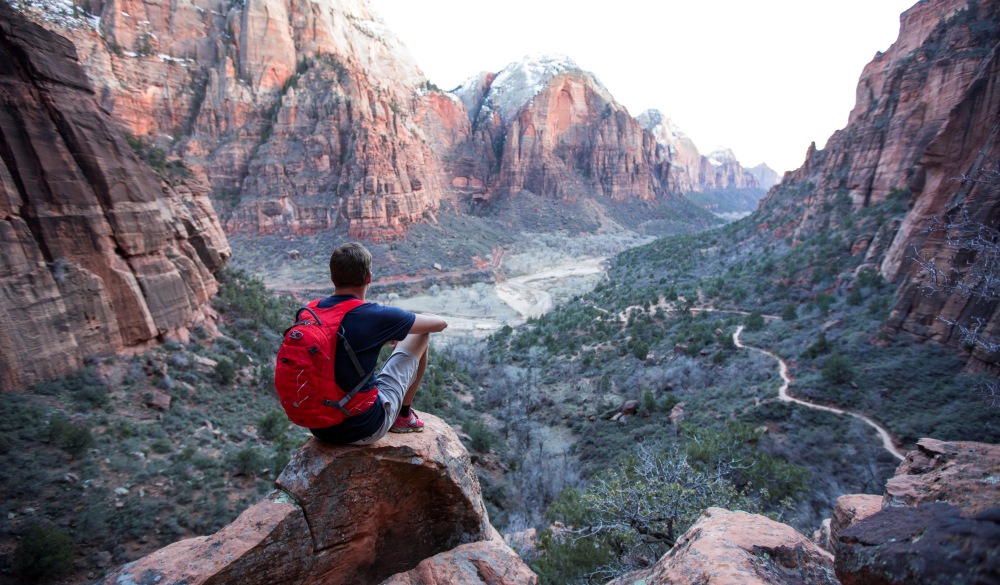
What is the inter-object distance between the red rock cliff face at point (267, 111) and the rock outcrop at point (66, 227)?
4051 cm

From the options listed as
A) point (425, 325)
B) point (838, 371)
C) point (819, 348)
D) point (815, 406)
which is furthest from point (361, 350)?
point (819, 348)

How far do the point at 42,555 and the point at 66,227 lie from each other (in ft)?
23.3

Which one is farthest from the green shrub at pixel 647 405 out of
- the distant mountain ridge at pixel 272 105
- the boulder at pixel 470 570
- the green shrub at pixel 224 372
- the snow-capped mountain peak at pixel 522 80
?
the snow-capped mountain peak at pixel 522 80

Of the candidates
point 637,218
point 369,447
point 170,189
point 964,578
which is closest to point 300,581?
point 369,447

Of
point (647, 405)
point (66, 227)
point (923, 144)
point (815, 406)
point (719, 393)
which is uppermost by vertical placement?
point (923, 144)

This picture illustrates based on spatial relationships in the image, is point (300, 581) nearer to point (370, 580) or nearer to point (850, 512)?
point (370, 580)

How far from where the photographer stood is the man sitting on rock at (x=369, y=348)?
3375mm

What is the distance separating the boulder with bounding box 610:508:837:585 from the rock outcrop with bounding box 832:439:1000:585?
2.32ft

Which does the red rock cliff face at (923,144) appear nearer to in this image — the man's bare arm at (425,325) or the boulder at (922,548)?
the boulder at (922,548)

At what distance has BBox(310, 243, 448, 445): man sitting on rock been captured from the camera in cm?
338

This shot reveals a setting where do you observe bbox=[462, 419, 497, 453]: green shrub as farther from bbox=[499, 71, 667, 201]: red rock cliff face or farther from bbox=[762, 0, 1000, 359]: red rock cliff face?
bbox=[499, 71, 667, 201]: red rock cliff face

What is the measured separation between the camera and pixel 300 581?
333cm

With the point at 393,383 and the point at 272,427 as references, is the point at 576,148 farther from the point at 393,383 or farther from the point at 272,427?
the point at 393,383

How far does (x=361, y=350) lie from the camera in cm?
340
